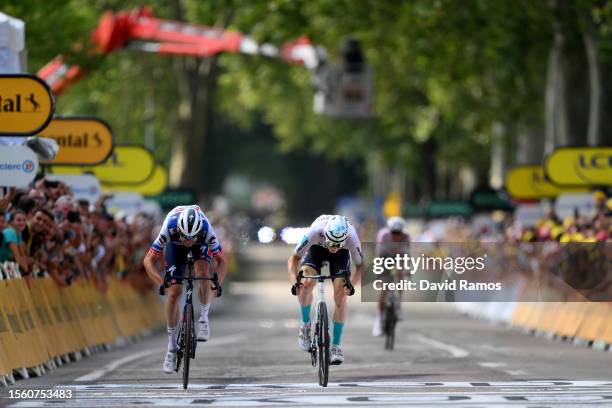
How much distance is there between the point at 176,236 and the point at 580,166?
1397 cm

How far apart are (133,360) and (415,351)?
399 cm

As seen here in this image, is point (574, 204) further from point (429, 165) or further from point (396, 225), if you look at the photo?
point (429, 165)

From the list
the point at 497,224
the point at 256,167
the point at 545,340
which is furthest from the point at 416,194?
the point at 545,340

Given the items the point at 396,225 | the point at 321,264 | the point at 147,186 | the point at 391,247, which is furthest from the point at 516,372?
the point at 147,186

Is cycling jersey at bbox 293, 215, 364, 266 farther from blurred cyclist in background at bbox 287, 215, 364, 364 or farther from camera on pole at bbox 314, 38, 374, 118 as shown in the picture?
camera on pole at bbox 314, 38, 374, 118

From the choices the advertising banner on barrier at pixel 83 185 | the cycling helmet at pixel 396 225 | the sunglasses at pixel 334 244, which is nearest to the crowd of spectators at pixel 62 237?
the advertising banner on barrier at pixel 83 185

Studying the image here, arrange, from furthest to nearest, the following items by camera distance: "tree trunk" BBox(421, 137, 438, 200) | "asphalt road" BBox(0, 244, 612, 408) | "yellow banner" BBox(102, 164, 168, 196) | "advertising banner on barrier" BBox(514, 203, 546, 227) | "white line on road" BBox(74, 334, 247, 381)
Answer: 1. "tree trunk" BBox(421, 137, 438, 200)
2. "advertising banner on barrier" BBox(514, 203, 546, 227)
3. "yellow banner" BBox(102, 164, 168, 196)
4. "white line on road" BBox(74, 334, 247, 381)
5. "asphalt road" BBox(0, 244, 612, 408)

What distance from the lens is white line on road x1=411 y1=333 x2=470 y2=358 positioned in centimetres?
2281

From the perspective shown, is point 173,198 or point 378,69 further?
point 378,69

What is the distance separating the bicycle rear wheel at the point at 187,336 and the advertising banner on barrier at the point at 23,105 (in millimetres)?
5002

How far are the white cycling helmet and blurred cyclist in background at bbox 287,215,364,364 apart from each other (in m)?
0.32

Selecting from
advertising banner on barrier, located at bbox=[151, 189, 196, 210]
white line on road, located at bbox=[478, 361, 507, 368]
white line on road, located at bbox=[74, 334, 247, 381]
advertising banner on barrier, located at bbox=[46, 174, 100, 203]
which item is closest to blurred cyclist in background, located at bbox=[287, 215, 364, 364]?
white line on road, located at bbox=[74, 334, 247, 381]

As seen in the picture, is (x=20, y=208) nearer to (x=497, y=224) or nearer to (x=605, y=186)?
(x=605, y=186)

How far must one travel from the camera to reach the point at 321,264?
18.0 meters
